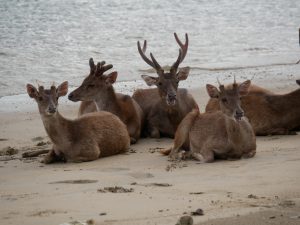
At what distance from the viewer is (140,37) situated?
74.8 feet

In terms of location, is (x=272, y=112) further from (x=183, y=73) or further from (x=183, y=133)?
(x=183, y=133)

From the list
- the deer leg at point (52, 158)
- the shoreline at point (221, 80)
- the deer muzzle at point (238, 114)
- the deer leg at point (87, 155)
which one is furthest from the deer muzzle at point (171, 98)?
the shoreline at point (221, 80)

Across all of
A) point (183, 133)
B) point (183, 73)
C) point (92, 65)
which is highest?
point (92, 65)

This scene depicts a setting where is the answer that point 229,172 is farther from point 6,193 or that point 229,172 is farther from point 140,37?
point 140,37

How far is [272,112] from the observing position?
12.4 meters

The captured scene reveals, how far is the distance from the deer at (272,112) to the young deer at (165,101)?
0.45 metres

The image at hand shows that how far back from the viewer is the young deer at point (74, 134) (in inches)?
432

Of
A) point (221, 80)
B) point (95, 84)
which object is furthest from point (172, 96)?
point (221, 80)

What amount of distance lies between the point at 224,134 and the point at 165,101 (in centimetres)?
225

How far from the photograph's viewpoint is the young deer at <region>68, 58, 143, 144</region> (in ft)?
41.9

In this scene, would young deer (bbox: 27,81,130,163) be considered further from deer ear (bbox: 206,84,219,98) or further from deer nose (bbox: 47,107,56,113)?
deer ear (bbox: 206,84,219,98)

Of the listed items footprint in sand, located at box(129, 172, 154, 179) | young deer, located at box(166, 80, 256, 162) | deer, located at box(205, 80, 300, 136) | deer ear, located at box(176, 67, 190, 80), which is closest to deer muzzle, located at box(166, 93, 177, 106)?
deer ear, located at box(176, 67, 190, 80)

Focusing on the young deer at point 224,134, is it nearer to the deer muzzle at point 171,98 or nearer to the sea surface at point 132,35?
the deer muzzle at point 171,98

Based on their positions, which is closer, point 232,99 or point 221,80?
point 232,99
